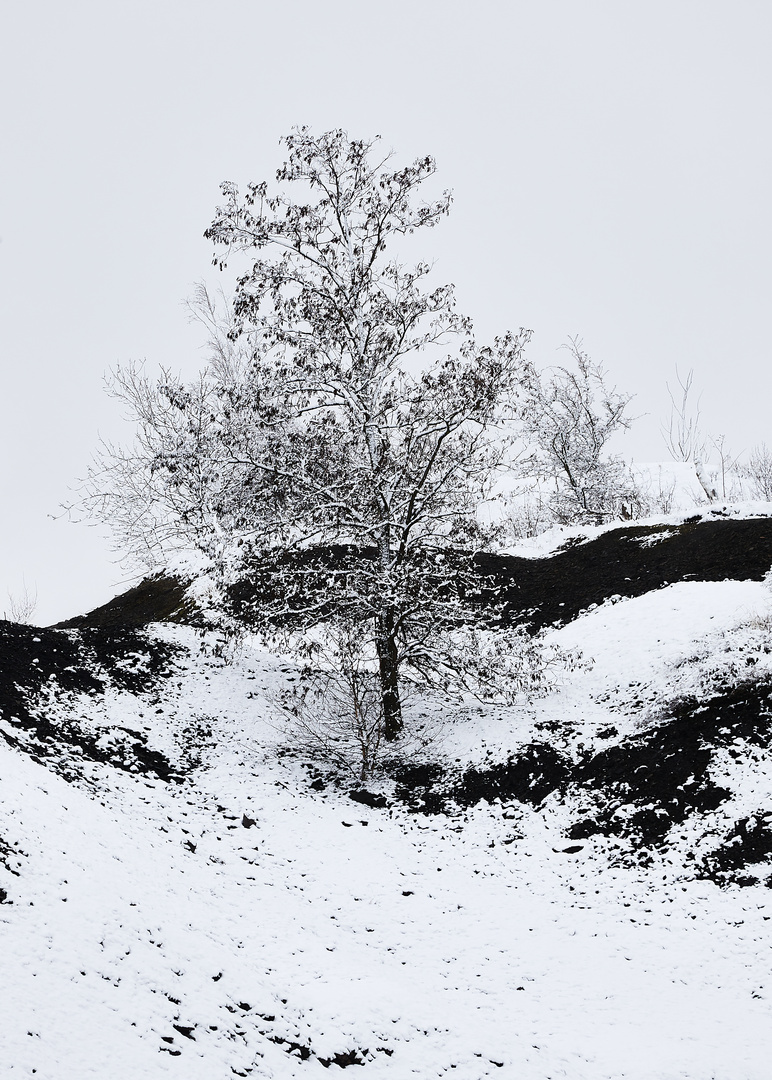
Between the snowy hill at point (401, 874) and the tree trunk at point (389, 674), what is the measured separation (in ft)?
2.13

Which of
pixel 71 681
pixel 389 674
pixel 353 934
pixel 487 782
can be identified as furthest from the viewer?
pixel 389 674

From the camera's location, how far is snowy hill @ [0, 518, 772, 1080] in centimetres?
454

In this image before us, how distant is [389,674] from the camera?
32.6 ft

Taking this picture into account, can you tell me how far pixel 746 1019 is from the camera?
471cm

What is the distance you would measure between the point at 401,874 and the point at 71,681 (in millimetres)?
5111

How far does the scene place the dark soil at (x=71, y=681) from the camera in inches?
301

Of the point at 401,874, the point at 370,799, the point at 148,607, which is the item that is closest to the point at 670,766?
the point at 401,874

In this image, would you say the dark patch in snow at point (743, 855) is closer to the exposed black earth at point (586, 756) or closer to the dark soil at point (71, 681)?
the exposed black earth at point (586, 756)

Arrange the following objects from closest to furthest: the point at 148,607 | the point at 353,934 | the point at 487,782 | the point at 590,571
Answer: the point at 353,934 < the point at 487,782 < the point at 590,571 < the point at 148,607

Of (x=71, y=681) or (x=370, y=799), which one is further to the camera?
(x=71, y=681)

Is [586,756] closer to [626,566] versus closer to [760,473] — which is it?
[626,566]

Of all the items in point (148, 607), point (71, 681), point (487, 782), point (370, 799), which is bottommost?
point (487, 782)

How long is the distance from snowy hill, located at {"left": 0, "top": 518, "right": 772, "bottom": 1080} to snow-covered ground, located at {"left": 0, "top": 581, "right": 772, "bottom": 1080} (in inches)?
0.8

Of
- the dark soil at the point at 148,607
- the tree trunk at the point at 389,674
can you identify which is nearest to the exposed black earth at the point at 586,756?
the tree trunk at the point at 389,674
